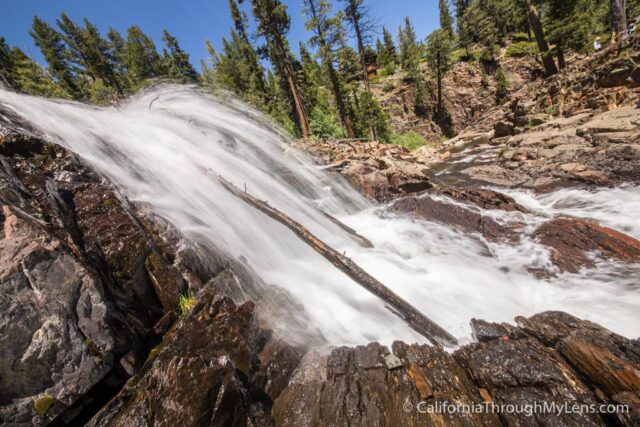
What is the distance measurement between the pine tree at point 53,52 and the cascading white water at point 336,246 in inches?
1503

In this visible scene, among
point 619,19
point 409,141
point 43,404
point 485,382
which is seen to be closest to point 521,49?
point 619,19

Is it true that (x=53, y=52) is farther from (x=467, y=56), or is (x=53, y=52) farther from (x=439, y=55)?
(x=467, y=56)

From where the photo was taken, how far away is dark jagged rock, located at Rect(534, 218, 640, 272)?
17.2 feet

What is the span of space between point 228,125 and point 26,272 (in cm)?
1078

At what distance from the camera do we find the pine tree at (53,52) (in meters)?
33.2

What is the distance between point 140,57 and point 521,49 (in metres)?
50.7

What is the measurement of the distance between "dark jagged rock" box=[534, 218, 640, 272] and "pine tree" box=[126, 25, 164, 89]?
1808 inches

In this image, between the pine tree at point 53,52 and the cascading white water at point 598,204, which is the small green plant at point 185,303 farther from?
the pine tree at point 53,52

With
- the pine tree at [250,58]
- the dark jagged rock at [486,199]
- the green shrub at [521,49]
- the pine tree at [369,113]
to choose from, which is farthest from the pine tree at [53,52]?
the green shrub at [521,49]

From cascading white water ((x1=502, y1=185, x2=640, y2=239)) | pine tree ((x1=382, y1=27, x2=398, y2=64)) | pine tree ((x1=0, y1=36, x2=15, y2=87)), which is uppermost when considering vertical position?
pine tree ((x1=0, y1=36, x2=15, y2=87))

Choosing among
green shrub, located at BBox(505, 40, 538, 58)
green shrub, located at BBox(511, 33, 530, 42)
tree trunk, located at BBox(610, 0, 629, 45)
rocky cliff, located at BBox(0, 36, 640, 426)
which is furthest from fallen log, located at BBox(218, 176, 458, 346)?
green shrub, located at BBox(511, 33, 530, 42)

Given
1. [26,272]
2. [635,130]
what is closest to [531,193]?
[635,130]

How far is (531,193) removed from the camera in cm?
881

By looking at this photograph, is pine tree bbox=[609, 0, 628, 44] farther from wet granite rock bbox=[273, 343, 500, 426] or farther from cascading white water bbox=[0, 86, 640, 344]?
wet granite rock bbox=[273, 343, 500, 426]
